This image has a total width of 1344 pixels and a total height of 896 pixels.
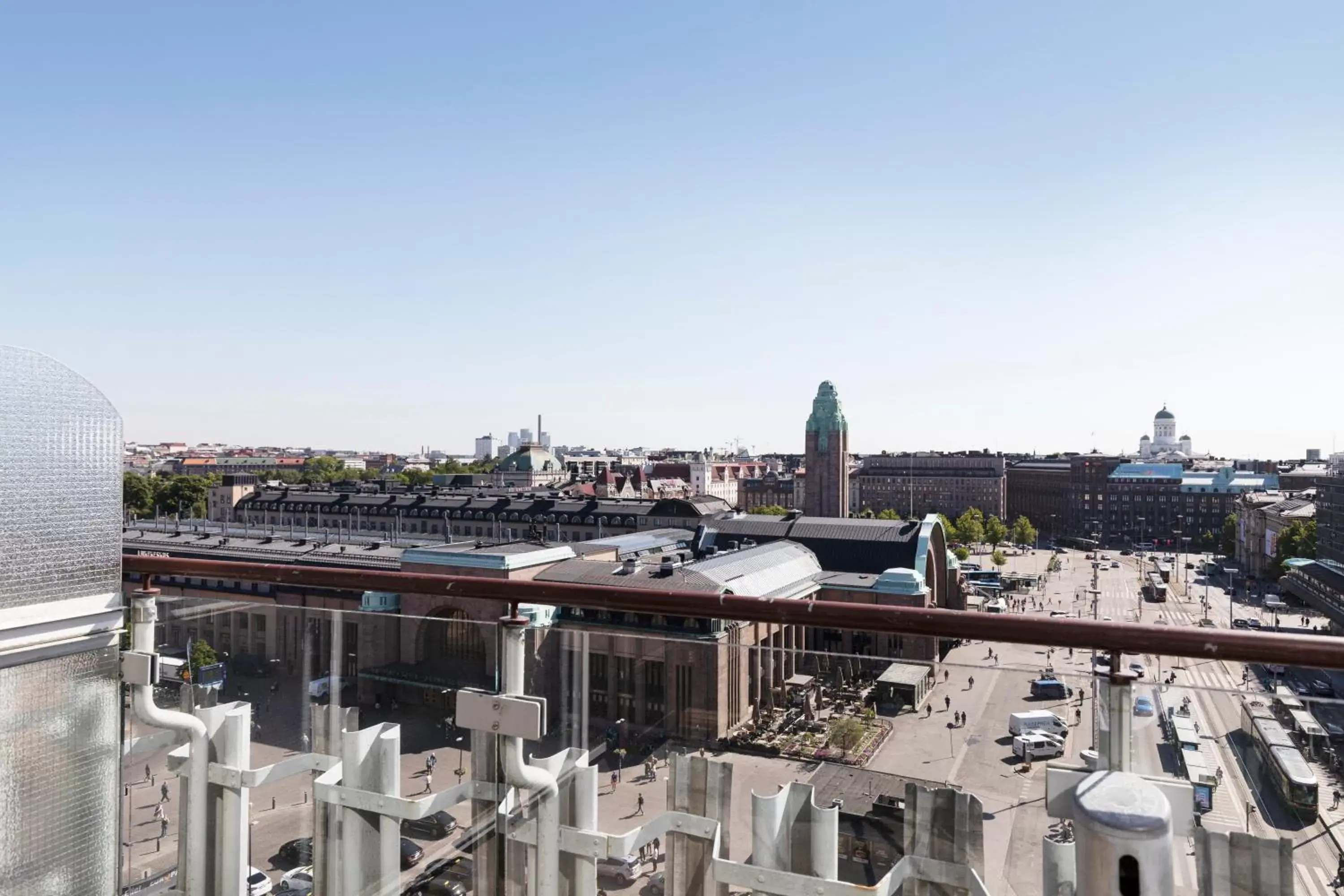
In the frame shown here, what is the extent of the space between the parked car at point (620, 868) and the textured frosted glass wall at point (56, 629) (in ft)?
5.51

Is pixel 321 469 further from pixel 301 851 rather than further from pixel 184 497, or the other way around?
pixel 301 851

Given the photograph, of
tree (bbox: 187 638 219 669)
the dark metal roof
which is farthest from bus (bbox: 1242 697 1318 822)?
the dark metal roof

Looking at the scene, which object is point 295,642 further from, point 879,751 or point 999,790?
point 999,790

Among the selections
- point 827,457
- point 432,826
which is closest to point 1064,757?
point 432,826

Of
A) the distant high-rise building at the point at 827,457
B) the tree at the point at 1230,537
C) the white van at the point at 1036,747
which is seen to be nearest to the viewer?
the white van at the point at 1036,747

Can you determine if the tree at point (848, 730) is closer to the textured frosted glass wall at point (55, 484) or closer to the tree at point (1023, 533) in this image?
the textured frosted glass wall at point (55, 484)

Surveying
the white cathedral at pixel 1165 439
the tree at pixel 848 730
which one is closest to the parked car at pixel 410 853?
the tree at pixel 848 730

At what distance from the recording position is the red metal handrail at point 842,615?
1976mm

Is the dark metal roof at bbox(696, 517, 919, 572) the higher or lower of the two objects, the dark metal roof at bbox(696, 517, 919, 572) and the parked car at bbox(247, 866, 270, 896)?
the lower

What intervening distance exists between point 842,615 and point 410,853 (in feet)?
5.37

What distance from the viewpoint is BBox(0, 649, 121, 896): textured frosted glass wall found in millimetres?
2617

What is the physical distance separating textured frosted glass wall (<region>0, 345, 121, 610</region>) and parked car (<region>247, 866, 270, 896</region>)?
3.55 feet

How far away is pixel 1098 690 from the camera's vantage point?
2170 millimetres

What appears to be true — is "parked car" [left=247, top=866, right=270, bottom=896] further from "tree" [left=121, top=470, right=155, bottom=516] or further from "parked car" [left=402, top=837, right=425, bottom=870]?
"tree" [left=121, top=470, right=155, bottom=516]
